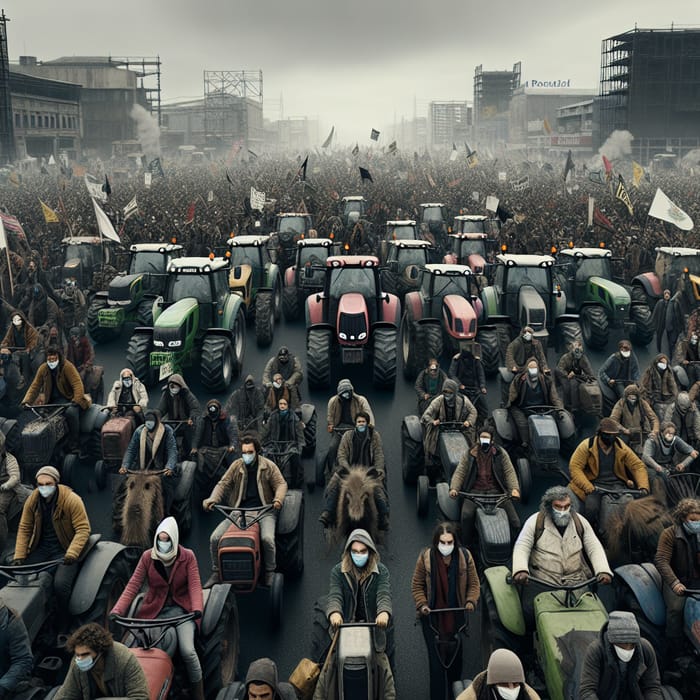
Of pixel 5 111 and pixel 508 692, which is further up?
pixel 5 111

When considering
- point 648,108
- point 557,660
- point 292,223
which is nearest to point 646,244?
point 292,223

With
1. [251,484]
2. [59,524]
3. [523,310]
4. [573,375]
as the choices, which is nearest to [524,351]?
[573,375]

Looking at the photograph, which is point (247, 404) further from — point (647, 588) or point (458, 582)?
point (647, 588)

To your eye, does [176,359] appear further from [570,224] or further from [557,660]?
[570,224]

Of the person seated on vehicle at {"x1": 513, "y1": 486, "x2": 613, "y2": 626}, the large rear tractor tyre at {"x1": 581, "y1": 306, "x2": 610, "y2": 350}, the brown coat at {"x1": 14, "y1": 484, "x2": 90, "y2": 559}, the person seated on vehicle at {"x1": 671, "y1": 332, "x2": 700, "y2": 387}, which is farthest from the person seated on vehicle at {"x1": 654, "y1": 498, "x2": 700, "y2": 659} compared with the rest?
the large rear tractor tyre at {"x1": 581, "y1": 306, "x2": 610, "y2": 350}

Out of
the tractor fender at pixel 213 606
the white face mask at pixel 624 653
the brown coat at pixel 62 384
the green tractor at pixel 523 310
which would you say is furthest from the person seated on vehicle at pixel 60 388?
the white face mask at pixel 624 653

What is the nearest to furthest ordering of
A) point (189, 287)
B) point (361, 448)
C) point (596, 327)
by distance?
point (361, 448)
point (189, 287)
point (596, 327)

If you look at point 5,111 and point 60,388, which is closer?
point 60,388

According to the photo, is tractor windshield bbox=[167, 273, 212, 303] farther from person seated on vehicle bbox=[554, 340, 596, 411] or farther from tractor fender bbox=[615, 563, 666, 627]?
tractor fender bbox=[615, 563, 666, 627]
